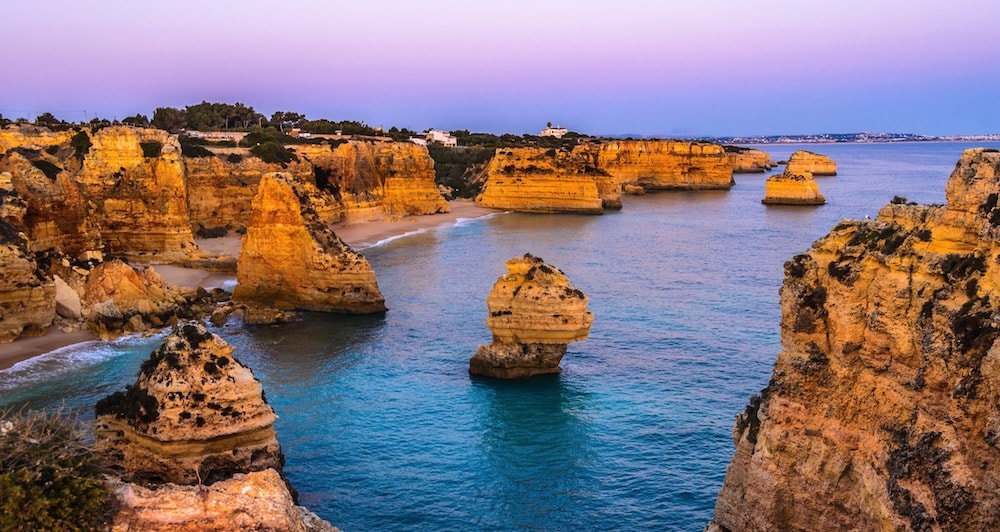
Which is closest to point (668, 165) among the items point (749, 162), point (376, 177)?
point (749, 162)

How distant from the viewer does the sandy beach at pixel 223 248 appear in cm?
2966

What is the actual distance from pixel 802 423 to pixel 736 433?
248cm

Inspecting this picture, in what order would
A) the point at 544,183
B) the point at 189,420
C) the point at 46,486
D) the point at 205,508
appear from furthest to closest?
the point at 544,183 → the point at 189,420 → the point at 205,508 → the point at 46,486

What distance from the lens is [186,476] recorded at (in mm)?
15875

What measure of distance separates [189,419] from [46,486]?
6.25 meters

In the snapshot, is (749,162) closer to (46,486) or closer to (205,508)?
(205,508)

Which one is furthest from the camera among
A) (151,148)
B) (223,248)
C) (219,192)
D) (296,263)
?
(219,192)

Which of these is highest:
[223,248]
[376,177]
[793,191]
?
[376,177]

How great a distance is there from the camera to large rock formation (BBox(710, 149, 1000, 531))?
9703 mm

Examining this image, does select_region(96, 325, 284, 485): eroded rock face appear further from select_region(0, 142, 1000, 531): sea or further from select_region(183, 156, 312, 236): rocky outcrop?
select_region(183, 156, 312, 236): rocky outcrop

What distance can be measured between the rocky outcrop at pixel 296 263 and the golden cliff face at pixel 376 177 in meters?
32.7

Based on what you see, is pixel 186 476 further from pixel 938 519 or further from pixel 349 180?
pixel 349 180

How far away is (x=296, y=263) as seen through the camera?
125ft

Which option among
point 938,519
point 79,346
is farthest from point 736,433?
point 79,346
